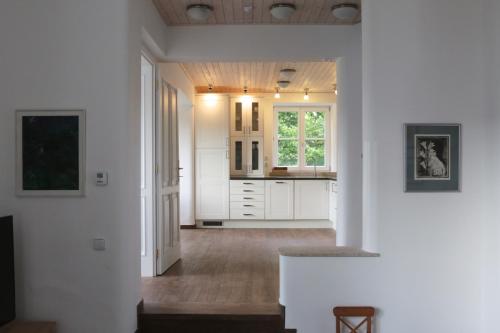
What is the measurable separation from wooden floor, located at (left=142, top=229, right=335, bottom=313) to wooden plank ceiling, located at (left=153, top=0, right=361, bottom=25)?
258 centimetres

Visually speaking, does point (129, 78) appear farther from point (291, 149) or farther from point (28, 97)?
point (291, 149)

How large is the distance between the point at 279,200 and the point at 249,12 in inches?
170

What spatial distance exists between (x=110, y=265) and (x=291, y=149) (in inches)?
235

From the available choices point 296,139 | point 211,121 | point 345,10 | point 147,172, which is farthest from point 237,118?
point 345,10

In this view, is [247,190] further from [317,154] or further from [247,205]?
[317,154]

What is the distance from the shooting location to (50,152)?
2.95m

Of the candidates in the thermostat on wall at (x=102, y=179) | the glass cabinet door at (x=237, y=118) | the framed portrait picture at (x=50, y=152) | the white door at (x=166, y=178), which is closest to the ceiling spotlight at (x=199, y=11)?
the white door at (x=166, y=178)

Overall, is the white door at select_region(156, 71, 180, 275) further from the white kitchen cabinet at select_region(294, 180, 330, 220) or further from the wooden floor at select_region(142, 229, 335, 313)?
the white kitchen cabinet at select_region(294, 180, 330, 220)

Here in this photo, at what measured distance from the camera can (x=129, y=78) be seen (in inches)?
120

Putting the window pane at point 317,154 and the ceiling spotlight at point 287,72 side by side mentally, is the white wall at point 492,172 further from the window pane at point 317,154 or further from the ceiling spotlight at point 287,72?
the window pane at point 317,154

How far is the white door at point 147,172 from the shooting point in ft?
14.1

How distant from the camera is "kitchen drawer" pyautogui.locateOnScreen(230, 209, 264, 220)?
785cm

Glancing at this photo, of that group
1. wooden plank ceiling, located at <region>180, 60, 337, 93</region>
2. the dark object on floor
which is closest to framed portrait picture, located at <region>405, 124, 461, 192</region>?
the dark object on floor

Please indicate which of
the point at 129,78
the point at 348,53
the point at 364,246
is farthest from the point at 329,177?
the point at 129,78
